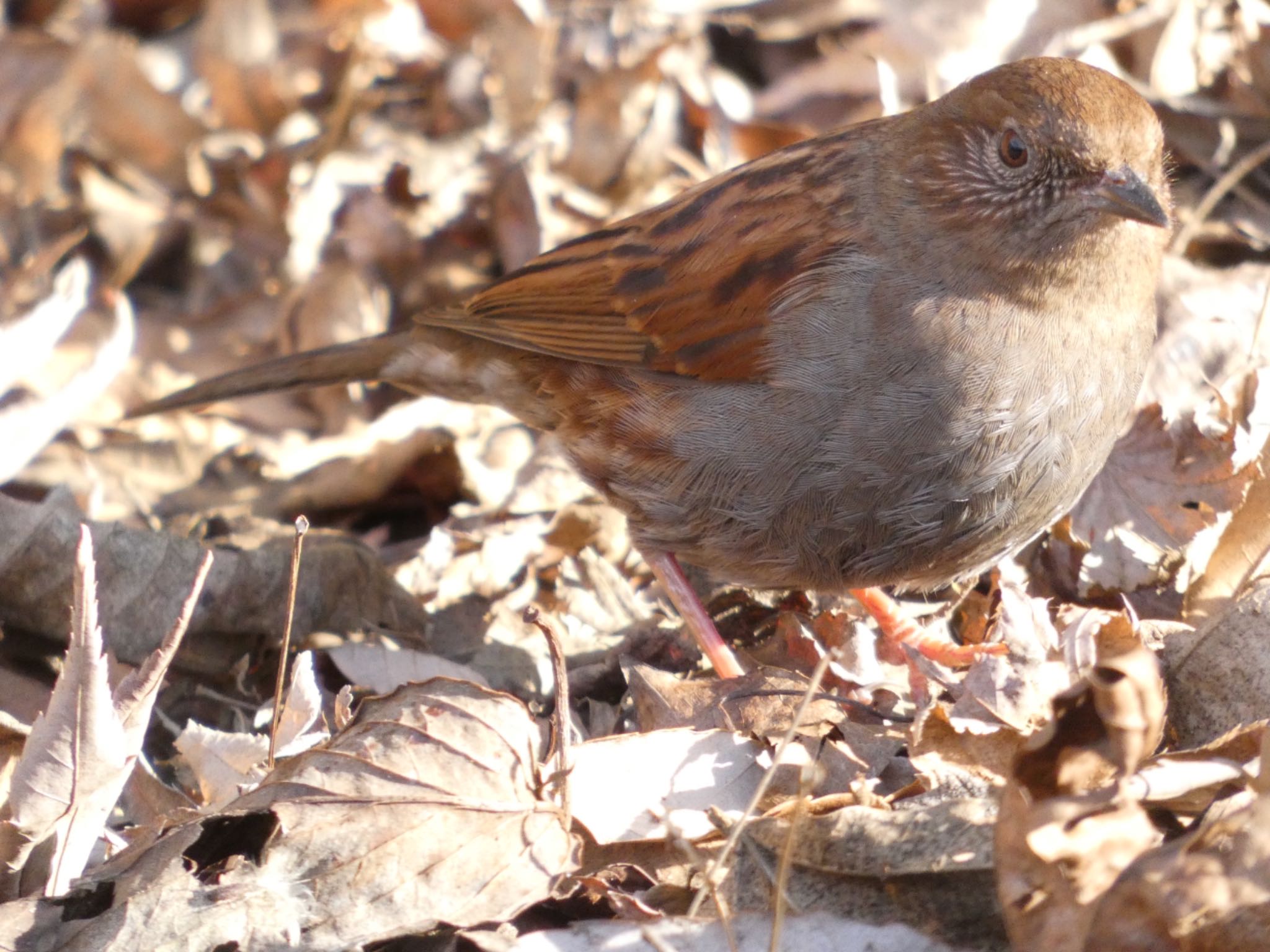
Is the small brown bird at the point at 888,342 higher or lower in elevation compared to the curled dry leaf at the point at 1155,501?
higher

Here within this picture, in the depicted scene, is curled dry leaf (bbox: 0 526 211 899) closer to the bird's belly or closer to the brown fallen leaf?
the bird's belly

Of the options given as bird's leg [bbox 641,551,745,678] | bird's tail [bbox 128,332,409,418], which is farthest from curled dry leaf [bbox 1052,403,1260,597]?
bird's tail [bbox 128,332,409,418]

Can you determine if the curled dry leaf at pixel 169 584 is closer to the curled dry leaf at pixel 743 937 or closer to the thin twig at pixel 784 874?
the curled dry leaf at pixel 743 937

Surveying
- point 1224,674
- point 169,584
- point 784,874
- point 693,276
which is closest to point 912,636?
point 1224,674

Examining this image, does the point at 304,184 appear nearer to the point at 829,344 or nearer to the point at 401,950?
the point at 829,344

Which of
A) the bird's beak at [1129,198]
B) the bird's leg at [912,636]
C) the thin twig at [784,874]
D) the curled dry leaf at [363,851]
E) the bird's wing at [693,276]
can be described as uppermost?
the bird's beak at [1129,198]

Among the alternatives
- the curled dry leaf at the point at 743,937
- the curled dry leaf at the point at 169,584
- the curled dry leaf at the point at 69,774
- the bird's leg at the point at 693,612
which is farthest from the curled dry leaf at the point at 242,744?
the bird's leg at the point at 693,612
